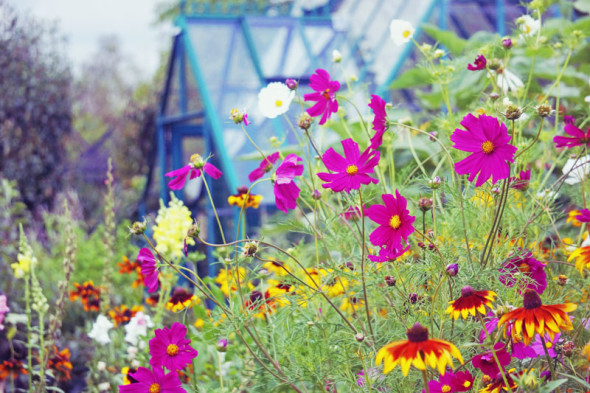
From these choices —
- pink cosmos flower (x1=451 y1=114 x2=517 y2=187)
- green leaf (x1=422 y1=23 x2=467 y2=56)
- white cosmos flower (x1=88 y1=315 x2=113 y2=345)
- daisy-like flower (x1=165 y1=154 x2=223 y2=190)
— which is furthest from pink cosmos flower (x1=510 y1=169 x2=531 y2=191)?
green leaf (x1=422 y1=23 x2=467 y2=56)

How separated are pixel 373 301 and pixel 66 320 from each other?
6.83 feet

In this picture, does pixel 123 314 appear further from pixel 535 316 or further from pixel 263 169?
pixel 535 316

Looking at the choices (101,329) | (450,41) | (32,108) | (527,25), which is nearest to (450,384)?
(527,25)

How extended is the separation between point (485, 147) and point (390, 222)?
163mm

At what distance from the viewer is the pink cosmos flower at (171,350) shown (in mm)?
925

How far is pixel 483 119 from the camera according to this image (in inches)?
31.1

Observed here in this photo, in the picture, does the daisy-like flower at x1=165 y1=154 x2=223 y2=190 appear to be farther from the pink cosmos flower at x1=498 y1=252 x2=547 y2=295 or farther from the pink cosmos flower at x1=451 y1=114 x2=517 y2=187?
the pink cosmos flower at x1=498 y1=252 x2=547 y2=295

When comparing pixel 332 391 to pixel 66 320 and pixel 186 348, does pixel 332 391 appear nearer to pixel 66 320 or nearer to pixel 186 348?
pixel 186 348

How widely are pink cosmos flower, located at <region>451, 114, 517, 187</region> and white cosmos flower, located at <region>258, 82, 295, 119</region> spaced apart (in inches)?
15.1

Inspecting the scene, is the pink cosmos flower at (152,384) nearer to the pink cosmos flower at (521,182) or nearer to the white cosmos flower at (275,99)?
the white cosmos flower at (275,99)

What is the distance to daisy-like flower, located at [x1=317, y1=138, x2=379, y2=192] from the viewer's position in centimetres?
83

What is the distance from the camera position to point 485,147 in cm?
79

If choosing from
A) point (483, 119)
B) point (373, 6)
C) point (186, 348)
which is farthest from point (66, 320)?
point (373, 6)

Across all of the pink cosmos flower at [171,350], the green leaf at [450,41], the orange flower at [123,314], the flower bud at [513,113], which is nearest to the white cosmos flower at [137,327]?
the orange flower at [123,314]
